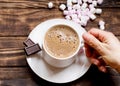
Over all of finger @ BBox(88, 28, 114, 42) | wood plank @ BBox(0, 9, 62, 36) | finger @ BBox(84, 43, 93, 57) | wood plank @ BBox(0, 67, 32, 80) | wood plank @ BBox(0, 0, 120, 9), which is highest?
wood plank @ BBox(0, 0, 120, 9)

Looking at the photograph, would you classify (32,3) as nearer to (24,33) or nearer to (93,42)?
(24,33)

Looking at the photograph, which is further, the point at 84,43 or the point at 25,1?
the point at 25,1

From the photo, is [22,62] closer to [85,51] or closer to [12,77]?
[12,77]

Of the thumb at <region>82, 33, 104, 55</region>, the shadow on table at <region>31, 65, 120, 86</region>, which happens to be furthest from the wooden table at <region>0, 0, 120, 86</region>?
the thumb at <region>82, 33, 104, 55</region>

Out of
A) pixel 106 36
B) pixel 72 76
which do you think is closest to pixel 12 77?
pixel 72 76

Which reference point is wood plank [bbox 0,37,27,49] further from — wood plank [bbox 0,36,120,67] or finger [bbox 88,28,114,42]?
finger [bbox 88,28,114,42]
